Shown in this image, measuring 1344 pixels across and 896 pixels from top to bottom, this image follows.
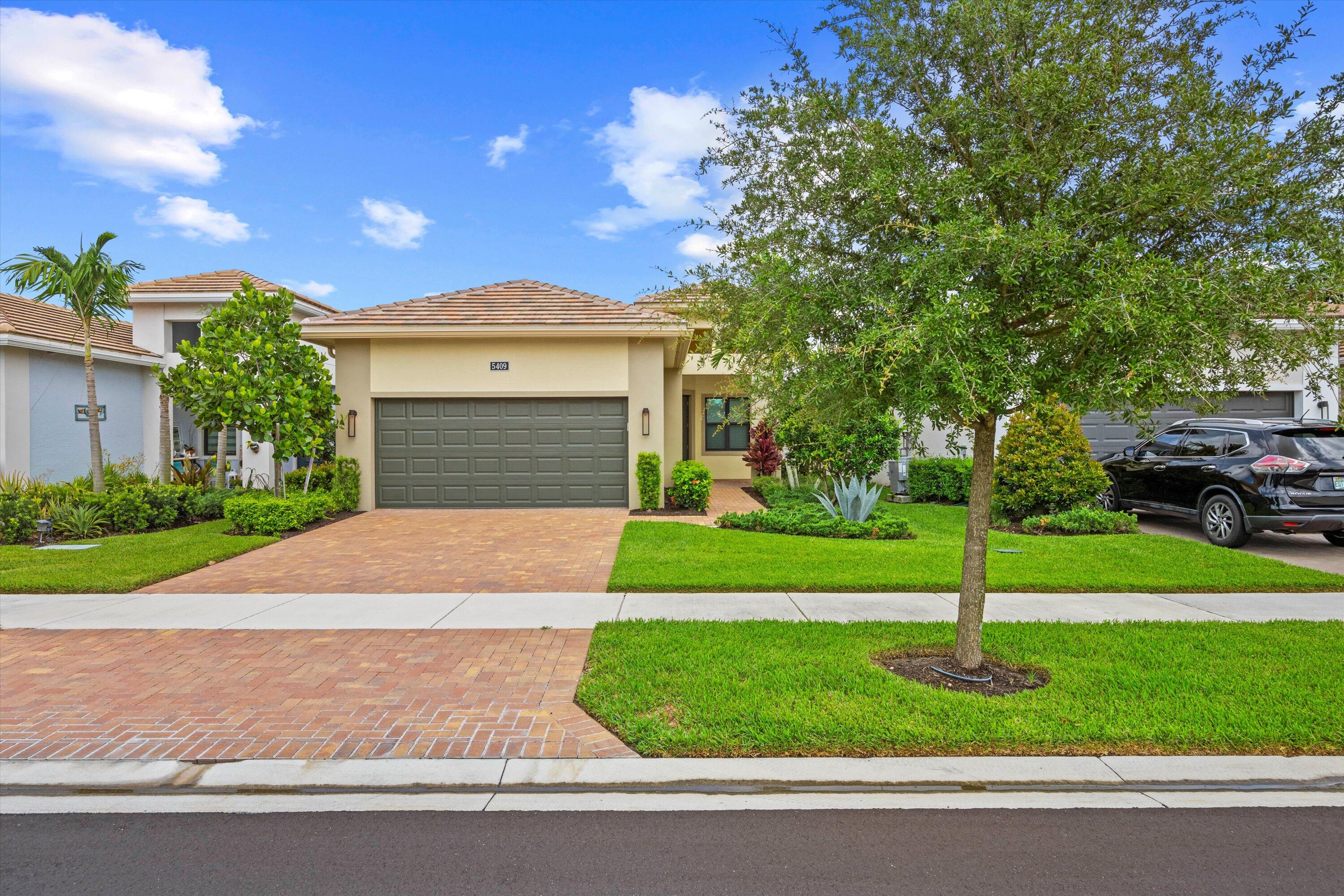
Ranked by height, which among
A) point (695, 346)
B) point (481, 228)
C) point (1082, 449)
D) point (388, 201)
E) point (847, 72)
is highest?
point (388, 201)

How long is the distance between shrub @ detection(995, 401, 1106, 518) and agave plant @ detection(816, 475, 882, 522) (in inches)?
99.9

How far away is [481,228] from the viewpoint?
2016 centimetres

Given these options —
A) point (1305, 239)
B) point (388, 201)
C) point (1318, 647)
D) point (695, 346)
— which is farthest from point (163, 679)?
point (388, 201)

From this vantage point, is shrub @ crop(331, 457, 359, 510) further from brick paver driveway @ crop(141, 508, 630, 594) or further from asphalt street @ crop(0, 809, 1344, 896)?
asphalt street @ crop(0, 809, 1344, 896)

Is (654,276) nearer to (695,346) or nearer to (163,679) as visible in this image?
(695,346)

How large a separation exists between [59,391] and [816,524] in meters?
17.6

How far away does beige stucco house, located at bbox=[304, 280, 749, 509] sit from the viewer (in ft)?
49.5

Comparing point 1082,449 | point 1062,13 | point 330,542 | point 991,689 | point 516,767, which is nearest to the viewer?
point 516,767

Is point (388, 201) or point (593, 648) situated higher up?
point (388, 201)

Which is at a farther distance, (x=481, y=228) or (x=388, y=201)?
(x=388, y=201)

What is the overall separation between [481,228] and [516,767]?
739 inches

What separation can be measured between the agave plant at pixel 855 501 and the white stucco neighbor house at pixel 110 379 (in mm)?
11525

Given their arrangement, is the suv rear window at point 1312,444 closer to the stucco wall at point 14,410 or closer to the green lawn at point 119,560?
the green lawn at point 119,560

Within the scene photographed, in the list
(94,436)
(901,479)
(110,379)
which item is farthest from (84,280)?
(901,479)
